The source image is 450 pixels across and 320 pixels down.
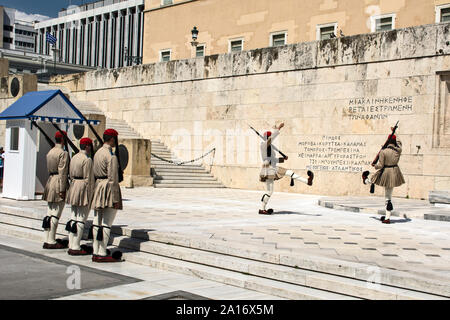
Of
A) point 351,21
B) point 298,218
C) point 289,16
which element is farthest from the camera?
point 289,16

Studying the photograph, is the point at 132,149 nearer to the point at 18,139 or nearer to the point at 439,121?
the point at 18,139

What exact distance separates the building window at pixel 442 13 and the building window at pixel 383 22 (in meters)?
2.03

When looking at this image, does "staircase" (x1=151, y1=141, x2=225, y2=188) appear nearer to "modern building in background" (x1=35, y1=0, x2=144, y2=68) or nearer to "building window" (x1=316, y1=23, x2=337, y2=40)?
"building window" (x1=316, y1=23, x2=337, y2=40)

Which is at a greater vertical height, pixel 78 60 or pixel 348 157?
pixel 78 60

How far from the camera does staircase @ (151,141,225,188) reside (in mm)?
20375

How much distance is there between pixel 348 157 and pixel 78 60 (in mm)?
115419

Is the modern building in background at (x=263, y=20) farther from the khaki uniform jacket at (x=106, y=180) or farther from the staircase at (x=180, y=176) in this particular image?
the khaki uniform jacket at (x=106, y=180)

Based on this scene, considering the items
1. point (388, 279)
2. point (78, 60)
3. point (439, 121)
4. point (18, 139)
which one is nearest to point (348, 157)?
point (439, 121)

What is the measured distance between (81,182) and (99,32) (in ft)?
367

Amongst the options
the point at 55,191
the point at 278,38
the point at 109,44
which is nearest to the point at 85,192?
the point at 55,191

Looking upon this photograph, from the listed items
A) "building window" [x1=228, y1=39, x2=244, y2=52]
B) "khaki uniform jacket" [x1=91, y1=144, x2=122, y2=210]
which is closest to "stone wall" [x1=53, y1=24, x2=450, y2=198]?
"building window" [x1=228, y1=39, x2=244, y2=52]

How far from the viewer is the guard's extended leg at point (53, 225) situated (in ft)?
29.1

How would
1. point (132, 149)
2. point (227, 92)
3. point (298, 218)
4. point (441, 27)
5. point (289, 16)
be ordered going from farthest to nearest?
point (289, 16) → point (227, 92) → point (132, 149) → point (441, 27) → point (298, 218)

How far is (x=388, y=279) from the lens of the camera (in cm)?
609
